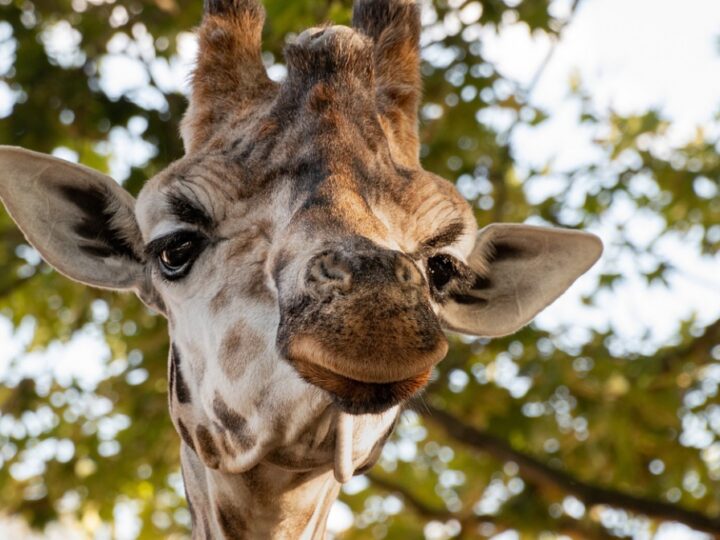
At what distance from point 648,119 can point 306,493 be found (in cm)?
586

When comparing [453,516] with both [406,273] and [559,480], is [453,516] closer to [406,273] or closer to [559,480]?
[559,480]

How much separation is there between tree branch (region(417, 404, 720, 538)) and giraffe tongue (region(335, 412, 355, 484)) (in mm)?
4609

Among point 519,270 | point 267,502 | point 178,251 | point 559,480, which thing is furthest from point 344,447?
point 559,480

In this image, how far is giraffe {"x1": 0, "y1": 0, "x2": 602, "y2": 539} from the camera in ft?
8.32

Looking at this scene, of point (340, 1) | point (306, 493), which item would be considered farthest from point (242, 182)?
point (340, 1)

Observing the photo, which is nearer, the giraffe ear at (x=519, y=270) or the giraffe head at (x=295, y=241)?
the giraffe head at (x=295, y=241)

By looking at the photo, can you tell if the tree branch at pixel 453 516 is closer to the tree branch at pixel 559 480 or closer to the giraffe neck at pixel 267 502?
the tree branch at pixel 559 480

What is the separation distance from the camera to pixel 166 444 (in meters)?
8.32

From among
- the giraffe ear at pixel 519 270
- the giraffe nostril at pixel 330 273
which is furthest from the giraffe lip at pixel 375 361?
the giraffe ear at pixel 519 270

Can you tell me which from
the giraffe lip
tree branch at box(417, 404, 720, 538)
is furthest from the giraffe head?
tree branch at box(417, 404, 720, 538)

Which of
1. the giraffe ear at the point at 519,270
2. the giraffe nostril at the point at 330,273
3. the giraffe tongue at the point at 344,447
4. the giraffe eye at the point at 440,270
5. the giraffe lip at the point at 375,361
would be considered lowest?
Answer: the giraffe ear at the point at 519,270

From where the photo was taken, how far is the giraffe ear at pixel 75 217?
359 cm

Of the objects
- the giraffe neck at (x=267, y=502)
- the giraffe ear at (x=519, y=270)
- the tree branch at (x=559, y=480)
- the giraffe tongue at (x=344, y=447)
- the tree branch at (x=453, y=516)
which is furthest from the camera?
the tree branch at (x=453, y=516)

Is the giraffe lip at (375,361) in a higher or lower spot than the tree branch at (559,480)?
higher
